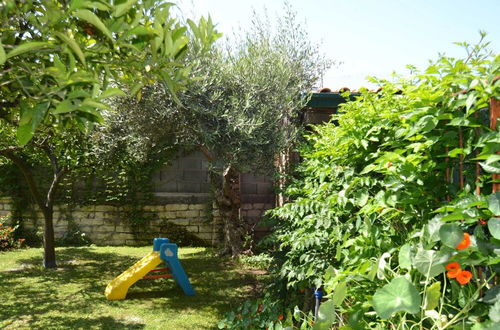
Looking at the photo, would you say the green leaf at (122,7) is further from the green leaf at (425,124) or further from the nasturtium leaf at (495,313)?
the nasturtium leaf at (495,313)

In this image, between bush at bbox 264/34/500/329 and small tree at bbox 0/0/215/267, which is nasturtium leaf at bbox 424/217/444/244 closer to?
bush at bbox 264/34/500/329

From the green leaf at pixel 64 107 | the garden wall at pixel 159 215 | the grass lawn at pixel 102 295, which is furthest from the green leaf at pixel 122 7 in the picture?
the garden wall at pixel 159 215

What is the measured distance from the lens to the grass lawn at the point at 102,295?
532cm

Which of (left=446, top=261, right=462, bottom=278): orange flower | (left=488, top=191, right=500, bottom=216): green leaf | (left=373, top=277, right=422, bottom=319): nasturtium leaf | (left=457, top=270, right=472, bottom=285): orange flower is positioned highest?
(left=488, top=191, right=500, bottom=216): green leaf

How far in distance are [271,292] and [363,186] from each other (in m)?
2.64

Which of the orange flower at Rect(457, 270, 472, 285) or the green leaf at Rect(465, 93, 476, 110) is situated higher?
the green leaf at Rect(465, 93, 476, 110)

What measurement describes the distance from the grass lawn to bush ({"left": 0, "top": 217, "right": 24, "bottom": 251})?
74 centimetres

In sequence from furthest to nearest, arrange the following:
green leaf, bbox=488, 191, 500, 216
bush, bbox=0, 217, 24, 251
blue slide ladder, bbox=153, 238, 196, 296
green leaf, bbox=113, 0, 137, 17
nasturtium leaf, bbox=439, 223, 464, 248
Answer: bush, bbox=0, 217, 24, 251 < blue slide ladder, bbox=153, 238, 196, 296 < nasturtium leaf, bbox=439, 223, 464, 248 < green leaf, bbox=488, 191, 500, 216 < green leaf, bbox=113, 0, 137, 17

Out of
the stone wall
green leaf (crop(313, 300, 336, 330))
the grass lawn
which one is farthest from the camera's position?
the stone wall

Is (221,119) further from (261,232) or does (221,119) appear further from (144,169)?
(144,169)

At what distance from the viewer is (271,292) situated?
17.1ft

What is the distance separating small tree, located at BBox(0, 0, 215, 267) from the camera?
1584 mm

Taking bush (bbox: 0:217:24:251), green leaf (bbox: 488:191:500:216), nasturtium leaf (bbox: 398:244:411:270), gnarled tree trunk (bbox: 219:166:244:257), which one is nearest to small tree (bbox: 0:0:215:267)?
nasturtium leaf (bbox: 398:244:411:270)

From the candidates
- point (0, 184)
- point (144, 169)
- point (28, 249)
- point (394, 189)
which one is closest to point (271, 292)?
point (394, 189)
